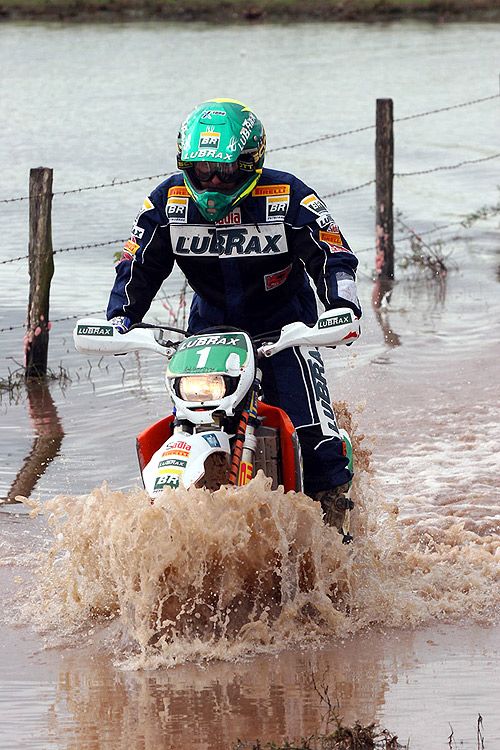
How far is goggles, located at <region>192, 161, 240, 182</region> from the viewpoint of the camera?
5.61 m

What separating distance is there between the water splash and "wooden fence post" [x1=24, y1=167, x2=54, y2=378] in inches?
188

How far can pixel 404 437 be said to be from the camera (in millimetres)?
9234

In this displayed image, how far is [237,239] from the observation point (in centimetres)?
583

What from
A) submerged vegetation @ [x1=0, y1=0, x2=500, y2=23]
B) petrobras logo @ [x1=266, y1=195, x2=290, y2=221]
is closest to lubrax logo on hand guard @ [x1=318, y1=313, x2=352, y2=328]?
petrobras logo @ [x1=266, y1=195, x2=290, y2=221]

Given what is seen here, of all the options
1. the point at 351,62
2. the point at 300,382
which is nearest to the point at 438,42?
the point at 351,62

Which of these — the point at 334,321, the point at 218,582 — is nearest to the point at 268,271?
the point at 334,321

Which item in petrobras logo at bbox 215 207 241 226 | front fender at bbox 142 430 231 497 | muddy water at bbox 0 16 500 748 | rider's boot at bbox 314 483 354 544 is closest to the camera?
muddy water at bbox 0 16 500 748

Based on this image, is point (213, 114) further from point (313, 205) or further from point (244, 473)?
point (244, 473)

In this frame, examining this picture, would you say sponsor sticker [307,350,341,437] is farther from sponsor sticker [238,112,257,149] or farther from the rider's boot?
sponsor sticker [238,112,257,149]

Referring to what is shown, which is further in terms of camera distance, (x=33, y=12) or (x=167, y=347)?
(x=33, y=12)

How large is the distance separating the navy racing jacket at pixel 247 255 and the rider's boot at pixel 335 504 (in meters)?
0.70

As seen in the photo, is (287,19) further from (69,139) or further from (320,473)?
(320,473)

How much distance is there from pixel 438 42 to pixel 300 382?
33.5 m

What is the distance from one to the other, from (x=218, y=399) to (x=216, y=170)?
904 millimetres
